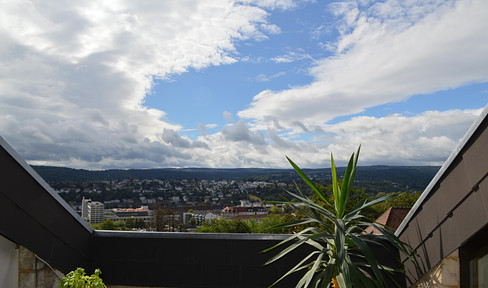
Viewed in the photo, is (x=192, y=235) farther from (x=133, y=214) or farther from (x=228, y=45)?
(x=133, y=214)

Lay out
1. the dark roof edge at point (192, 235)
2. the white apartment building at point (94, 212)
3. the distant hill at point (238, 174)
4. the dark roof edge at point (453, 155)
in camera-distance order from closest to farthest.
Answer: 1. the dark roof edge at point (453, 155)
2. the dark roof edge at point (192, 235)
3. the white apartment building at point (94, 212)
4. the distant hill at point (238, 174)

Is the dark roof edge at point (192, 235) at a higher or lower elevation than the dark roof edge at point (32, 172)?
lower

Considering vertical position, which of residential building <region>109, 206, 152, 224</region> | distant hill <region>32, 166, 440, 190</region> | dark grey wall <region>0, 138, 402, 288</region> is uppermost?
dark grey wall <region>0, 138, 402, 288</region>

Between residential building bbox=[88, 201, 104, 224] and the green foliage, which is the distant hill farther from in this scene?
the green foliage

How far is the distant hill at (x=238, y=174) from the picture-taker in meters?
22.9

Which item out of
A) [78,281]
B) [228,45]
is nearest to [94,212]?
[228,45]

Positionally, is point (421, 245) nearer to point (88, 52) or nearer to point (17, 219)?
point (17, 219)

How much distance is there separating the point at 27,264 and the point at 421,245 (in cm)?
248

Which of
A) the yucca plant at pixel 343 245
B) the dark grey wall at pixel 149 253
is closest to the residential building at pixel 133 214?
the dark grey wall at pixel 149 253

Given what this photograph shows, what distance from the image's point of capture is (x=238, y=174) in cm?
5747

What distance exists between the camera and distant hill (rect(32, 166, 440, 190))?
22.9 meters

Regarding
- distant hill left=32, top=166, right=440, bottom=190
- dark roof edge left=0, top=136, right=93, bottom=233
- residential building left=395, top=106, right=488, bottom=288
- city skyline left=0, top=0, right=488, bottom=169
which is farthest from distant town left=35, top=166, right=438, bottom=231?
residential building left=395, top=106, right=488, bottom=288

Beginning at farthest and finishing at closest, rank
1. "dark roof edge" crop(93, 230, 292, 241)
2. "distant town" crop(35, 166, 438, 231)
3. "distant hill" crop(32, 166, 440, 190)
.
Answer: "distant hill" crop(32, 166, 440, 190) < "distant town" crop(35, 166, 438, 231) < "dark roof edge" crop(93, 230, 292, 241)

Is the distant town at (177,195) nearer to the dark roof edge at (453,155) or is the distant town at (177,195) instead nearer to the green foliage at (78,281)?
the dark roof edge at (453,155)
